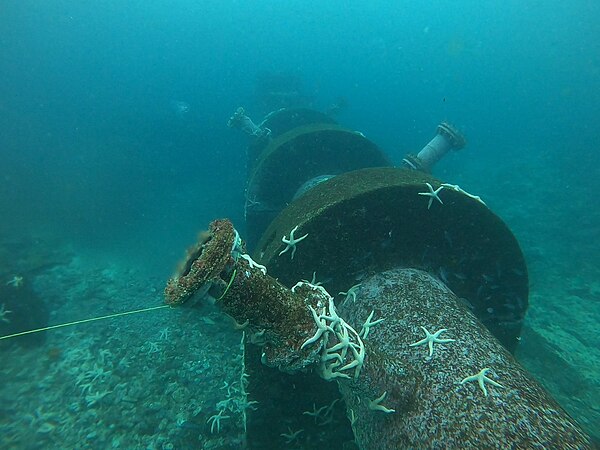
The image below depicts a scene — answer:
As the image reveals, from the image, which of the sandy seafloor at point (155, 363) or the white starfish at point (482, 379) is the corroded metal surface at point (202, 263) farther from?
the sandy seafloor at point (155, 363)

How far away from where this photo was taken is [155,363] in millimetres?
7289

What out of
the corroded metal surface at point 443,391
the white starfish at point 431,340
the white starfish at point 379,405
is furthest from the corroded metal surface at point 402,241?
the white starfish at point 379,405

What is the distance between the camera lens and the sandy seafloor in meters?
6.02

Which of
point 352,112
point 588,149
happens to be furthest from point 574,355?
point 352,112

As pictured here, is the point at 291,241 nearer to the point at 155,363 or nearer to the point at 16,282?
the point at 155,363

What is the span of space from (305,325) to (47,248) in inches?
658

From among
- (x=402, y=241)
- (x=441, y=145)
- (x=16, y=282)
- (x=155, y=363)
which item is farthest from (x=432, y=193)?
(x=16, y=282)

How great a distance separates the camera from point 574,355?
814 centimetres

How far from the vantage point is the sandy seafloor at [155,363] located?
6023 mm

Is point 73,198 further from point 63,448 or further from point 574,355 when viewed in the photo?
point 574,355

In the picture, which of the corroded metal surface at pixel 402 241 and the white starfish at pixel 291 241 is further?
the corroded metal surface at pixel 402 241

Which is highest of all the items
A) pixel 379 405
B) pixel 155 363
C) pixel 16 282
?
pixel 379 405

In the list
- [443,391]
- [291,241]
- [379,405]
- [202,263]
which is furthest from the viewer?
[291,241]

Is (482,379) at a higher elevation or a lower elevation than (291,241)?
higher
